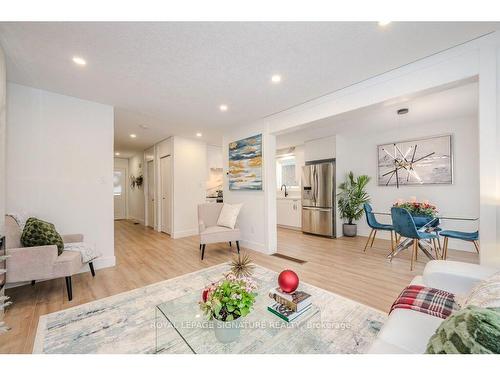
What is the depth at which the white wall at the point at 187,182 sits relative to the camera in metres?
5.07

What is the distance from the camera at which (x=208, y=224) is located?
403cm

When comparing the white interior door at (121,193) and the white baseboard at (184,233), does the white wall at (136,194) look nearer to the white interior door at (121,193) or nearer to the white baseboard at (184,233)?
the white interior door at (121,193)

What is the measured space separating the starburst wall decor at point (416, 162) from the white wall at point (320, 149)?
103 cm

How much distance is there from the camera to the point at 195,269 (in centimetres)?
296

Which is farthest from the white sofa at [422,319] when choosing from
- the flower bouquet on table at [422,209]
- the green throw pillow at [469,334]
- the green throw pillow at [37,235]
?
the green throw pillow at [37,235]

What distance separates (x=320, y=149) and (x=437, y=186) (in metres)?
2.41

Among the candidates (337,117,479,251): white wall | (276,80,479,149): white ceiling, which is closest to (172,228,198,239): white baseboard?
(276,80,479,149): white ceiling

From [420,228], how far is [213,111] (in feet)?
12.2

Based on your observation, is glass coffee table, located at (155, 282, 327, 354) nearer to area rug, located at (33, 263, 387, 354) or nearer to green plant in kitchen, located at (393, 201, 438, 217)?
area rug, located at (33, 263, 387, 354)

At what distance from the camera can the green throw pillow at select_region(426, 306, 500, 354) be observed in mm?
596

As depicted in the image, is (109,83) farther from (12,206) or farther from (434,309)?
(434,309)

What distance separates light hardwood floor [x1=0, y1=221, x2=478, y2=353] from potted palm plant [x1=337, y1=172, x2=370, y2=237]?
1.51 ft

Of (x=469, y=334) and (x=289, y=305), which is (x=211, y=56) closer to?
(x=289, y=305)
